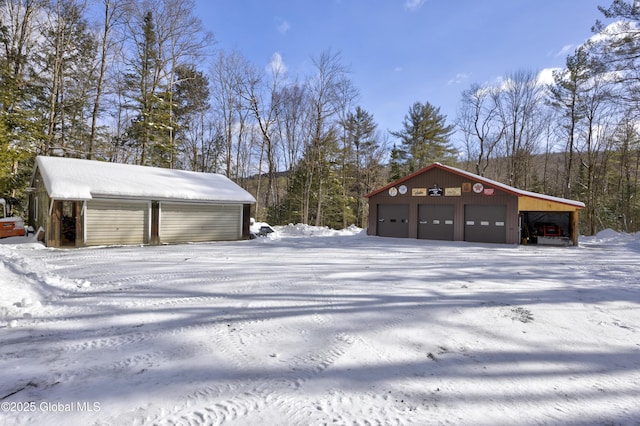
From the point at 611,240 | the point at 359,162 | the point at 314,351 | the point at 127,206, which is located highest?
the point at 359,162

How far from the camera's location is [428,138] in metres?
29.2

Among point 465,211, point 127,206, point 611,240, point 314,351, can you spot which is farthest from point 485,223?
point 127,206

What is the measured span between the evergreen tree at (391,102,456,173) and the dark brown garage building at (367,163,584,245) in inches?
504

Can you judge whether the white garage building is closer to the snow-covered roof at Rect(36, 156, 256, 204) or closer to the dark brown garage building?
the snow-covered roof at Rect(36, 156, 256, 204)

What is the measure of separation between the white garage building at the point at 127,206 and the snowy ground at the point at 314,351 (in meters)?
6.70

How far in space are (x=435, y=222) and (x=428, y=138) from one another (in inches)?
625

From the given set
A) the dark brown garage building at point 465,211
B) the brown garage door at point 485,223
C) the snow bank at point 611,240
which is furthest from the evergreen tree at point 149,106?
the snow bank at point 611,240

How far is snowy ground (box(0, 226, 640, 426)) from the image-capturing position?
210cm

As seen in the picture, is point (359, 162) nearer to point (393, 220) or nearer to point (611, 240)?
point (393, 220)

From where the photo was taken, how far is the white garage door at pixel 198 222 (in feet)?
43.1

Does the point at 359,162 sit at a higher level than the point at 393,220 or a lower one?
higher

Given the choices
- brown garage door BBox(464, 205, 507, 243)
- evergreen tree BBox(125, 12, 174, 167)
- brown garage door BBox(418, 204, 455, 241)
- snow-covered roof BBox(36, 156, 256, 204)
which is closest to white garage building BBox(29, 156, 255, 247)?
snow-covered roof BBox(36, 156, 256, 204)

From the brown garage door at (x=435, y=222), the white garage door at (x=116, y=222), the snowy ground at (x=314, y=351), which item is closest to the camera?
the snowy ground at (x=314, y=351)

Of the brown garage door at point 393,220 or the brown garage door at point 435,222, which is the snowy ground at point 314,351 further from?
the brown garage door at point 393,220
